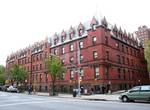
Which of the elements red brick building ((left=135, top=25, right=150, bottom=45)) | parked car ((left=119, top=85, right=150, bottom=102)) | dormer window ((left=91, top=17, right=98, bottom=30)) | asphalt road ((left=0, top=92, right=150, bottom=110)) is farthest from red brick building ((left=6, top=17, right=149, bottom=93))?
red brick building ((left=135, top=25, right=150, bottom=45))

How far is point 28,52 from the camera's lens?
76.4 metres

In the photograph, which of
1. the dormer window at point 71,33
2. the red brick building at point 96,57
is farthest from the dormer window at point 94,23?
the dormer window at point 71,33

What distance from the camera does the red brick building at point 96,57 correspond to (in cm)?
4691

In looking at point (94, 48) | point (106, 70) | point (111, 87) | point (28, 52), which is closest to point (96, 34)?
point (94, 48)

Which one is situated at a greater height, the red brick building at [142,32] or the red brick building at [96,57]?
the red brick building at [142,32]

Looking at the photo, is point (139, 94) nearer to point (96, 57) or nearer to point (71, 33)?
point (96, 57)

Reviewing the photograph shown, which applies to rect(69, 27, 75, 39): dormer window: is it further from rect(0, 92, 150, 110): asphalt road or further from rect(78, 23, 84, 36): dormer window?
rect(0, 92, 150, 110): asphalt road

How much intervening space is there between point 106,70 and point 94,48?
15.8 feet

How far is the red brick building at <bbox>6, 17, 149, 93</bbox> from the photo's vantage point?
46.9 m

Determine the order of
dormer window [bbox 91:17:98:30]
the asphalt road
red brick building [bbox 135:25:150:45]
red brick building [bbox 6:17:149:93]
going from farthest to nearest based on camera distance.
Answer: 1. red brick building [bbox 135:25:150:45]
2. dormer window [bbox 91:17:98:30]
3. red brick building [bbox 6:17:149:93]
4. the asphalt road

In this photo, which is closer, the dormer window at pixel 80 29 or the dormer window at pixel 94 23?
the dormer window at pixel 94 23

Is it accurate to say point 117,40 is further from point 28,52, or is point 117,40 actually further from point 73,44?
point 28,52

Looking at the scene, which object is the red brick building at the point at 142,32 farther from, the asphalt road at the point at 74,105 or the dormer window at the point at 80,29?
the asphalt road at the point at 74,105

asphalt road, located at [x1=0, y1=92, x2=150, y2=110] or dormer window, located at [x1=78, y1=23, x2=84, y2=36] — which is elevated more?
dormer window, located at [x1=78, y1=23, x2=84, y2=36]
